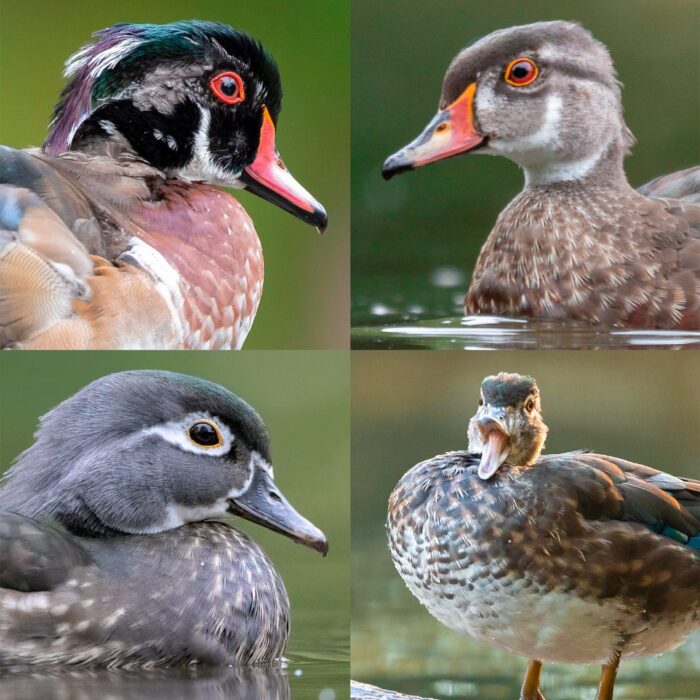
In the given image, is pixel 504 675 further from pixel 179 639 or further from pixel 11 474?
pixel 11 474

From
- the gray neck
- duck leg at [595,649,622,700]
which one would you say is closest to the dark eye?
duck leg at [595,649,622,700]

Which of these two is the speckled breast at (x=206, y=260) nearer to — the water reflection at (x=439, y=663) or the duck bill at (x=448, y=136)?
the duck bill at (x=448, y=136)

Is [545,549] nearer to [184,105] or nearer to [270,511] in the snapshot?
[270,511]

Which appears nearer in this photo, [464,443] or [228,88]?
[228,88]

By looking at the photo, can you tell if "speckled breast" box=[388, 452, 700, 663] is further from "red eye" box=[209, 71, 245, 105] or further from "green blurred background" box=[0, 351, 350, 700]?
"red eye" box=[209, 71, 245, 105]

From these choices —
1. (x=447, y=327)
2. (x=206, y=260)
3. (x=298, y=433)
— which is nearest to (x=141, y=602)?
(x=206, y=260)

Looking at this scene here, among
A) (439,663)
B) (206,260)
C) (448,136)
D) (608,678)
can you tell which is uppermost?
(448,136)

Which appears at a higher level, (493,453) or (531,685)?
(493,453)
